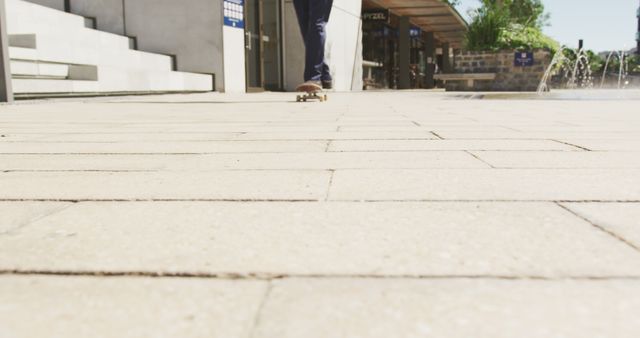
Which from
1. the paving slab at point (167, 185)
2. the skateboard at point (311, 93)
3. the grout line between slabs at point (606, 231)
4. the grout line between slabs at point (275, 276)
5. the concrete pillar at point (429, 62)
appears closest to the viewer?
the grout line between slabs at point (275, 276)

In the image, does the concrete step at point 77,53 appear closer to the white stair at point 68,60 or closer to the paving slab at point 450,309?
the white stair at point 68,60

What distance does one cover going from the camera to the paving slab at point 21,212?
1192 millimetres

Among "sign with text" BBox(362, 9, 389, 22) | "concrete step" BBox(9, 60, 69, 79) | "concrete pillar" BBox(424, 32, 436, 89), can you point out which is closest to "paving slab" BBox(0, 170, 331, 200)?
"concrete step" BBox(9, 60, 69, 79)

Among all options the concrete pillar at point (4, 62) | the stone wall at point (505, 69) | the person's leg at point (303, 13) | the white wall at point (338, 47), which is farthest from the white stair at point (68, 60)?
the stone wall at point (505, 69)

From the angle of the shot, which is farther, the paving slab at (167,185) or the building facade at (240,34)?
the building facade at (240,34)

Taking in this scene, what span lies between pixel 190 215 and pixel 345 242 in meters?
0.40

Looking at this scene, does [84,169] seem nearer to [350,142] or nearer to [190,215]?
[190,215]

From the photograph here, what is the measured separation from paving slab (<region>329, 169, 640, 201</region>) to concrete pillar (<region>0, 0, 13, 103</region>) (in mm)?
4699

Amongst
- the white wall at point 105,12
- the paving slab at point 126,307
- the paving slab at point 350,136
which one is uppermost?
the white wall at point 105,12

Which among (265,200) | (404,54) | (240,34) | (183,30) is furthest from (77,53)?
(404,54)

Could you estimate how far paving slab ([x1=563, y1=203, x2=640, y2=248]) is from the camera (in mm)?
1104

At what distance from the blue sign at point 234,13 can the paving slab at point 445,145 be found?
9.34 meters

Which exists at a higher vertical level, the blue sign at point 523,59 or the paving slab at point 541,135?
the blue sign at point 523,59

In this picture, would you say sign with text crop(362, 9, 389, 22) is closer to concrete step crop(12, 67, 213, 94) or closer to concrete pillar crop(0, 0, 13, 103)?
concrete step crop(12, 67, 213, 94)
